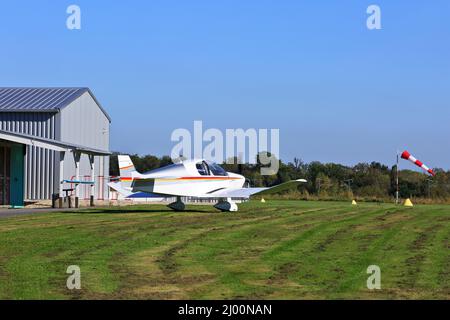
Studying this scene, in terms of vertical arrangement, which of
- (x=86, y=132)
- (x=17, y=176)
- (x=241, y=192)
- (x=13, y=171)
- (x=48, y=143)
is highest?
(x=86, y=132)

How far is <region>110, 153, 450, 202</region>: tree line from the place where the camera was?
53.6 meters

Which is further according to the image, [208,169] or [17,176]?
[17,176]

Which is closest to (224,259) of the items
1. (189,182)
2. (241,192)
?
(189,182)

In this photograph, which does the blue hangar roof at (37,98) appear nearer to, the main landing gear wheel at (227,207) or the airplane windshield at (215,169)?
the airplane windshield at (215,169)

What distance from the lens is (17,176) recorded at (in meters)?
36.2

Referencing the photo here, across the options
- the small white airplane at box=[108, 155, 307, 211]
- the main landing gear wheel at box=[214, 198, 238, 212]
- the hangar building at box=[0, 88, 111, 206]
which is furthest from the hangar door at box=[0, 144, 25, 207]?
the main landing gear wheel at box=[214, 198, 238, 212]

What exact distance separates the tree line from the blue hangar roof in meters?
12.2

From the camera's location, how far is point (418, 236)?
16656 mm

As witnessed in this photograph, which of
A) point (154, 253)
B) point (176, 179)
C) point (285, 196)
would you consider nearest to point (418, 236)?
point (154, 253)

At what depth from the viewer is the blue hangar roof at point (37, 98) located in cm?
4050

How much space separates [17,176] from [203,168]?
1303 cm

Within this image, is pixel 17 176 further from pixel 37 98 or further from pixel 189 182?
pixel 189 182

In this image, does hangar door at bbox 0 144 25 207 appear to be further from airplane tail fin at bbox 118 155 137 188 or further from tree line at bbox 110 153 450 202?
tree line at bbox 110 153 450 202

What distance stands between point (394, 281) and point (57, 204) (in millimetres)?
25613
